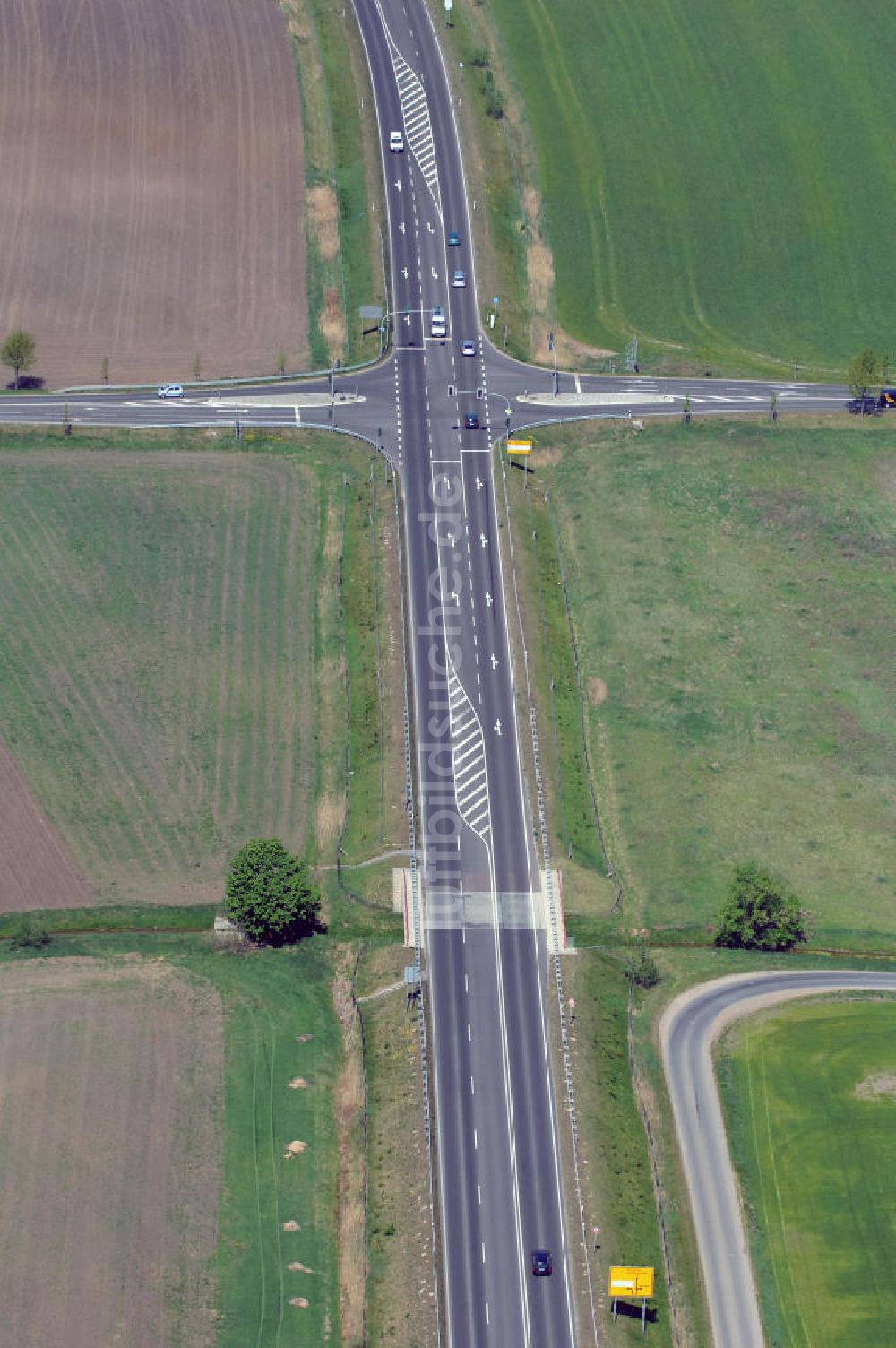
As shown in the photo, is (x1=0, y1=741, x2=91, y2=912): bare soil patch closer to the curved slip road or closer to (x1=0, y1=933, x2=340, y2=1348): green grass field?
(x1=0, y1=933, x2=340, y2=1348): green grass field

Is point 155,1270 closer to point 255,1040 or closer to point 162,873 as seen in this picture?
point 255,1040

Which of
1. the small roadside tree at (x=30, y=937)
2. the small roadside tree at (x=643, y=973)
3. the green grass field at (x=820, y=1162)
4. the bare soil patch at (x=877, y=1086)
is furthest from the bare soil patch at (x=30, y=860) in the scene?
the bare soil patch at (x=877, y=1086)

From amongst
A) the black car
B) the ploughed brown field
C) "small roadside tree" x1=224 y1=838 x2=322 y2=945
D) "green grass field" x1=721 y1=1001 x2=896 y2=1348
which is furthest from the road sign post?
"small roadside tree" x1=224 y1=838 x2=322 y2=945

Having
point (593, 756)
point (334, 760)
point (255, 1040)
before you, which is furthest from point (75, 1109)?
point (593, 756)

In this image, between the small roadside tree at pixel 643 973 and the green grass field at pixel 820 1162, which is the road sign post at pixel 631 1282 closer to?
the green grass field at pixel 820 1162

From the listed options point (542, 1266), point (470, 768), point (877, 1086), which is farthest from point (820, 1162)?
point (470, 768)
